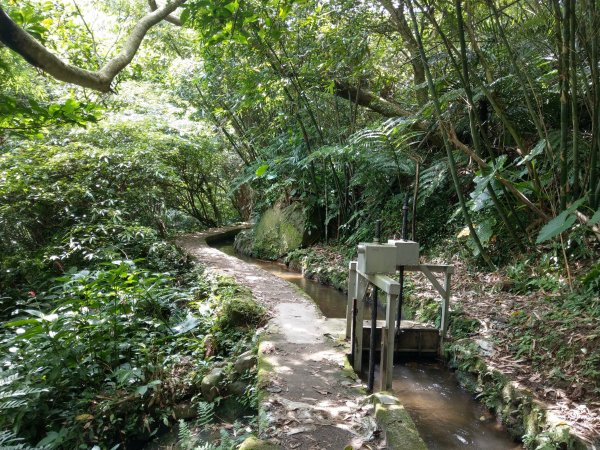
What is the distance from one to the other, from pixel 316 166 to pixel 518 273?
6.30 meters

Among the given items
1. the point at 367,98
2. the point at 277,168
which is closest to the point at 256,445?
the point at 367,98

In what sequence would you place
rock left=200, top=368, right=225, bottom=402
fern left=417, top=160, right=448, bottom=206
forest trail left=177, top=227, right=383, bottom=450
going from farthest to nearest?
1. fern left=417, top=160, right=448, bottom=206
2. rock left=200, top=368, right=225, bottom=402
3. forest trail left=177, top=227, right=383, bottom=450

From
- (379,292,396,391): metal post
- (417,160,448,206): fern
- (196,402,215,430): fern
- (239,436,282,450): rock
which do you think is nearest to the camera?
(239,436,282,450): rock

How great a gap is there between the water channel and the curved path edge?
74cm

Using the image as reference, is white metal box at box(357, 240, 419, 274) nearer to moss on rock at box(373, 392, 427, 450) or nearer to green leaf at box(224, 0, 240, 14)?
moss on rock at box(373, 392, 427, 450)

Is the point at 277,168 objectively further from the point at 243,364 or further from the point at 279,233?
the point at 243,364

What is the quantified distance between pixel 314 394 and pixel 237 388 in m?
0.92

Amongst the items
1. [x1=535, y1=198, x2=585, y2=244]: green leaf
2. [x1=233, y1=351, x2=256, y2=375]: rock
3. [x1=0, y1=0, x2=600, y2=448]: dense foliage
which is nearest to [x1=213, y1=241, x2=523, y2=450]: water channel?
[x1=0, y1=0, x2=600, y2=448]: dense foliage

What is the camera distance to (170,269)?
25.4ft

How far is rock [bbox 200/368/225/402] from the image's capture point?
3885mm

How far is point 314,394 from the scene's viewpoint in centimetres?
337

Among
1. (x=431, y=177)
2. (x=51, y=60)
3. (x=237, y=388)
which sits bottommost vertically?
(x=237, y=388)

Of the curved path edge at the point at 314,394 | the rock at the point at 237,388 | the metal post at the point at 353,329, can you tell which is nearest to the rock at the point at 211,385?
the rock at the point at 237,388

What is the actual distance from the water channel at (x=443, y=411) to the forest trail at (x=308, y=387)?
749 mm
